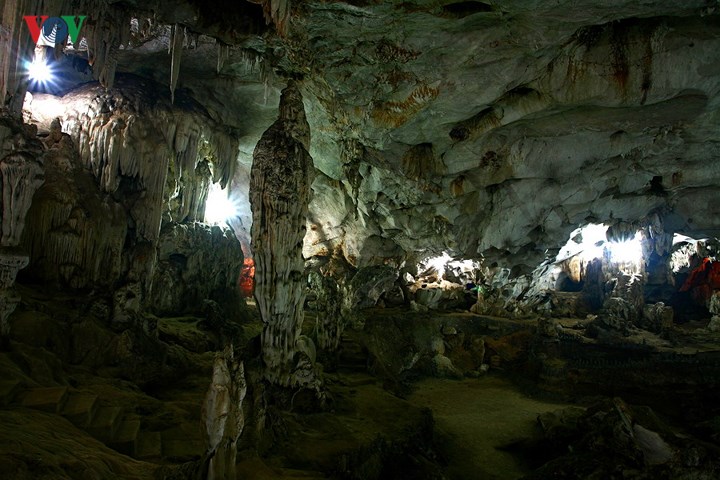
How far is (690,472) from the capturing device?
16.0 feet

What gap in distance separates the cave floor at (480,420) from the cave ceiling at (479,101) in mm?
5019

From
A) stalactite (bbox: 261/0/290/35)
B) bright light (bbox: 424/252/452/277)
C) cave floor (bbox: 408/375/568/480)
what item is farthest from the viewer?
bright light (bbox: 424/252/452/277)

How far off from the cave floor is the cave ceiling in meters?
5.02

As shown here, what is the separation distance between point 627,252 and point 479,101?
14.5 m

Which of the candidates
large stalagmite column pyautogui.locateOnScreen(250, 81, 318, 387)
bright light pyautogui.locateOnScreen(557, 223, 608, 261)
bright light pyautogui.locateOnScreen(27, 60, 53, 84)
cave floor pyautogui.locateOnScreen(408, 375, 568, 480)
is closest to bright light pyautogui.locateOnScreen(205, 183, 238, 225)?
bright light pyautogui.locateOnScreen(27, 60, 53, 84)

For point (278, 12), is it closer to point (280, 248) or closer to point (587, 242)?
point (280, 248)

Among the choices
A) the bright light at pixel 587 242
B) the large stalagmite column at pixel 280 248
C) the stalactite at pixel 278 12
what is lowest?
the large stalagmite column at pixel 280 248

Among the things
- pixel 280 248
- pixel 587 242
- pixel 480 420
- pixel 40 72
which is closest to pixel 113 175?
pixel 40 72

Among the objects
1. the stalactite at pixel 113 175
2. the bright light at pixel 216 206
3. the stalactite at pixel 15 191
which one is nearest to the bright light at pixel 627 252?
the bright light at pixel 216 206

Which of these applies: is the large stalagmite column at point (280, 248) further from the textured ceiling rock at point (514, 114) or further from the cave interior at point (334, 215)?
the textured ceiling rock at point (514, 114)

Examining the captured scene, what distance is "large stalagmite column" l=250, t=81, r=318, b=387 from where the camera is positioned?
7.99 metres

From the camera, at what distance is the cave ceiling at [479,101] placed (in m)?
7.52

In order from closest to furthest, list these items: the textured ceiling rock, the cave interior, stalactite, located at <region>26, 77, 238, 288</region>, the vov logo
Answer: the cave interior, the vov logo, the textured ceiling rock, stalactite, located at <region>26, 77, 238, 288</region>

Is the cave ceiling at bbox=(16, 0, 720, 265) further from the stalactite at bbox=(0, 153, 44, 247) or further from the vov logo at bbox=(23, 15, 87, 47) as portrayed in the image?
the stalactite at bbox=(0, 153, 44, 247)
